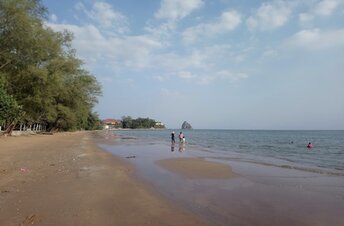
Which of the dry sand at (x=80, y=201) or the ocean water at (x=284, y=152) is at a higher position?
the ocean water at (x=284, y=152)

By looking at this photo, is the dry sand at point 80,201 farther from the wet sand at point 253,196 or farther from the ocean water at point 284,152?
the ocean water at point 284,152

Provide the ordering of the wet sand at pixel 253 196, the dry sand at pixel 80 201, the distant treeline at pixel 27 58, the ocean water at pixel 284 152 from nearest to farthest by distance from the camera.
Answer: the dry sand at pixel 80 201 → the wet sand at pixel 253 196 → the ocean water at pixel 284 152 → the distant treeline at pixel 27 58

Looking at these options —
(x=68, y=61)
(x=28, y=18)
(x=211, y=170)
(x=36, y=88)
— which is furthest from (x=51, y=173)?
(x=68, y=61)

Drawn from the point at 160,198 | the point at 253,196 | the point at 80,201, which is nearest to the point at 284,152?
the point at 253,196

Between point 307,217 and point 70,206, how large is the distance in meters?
5.63

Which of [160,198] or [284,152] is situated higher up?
[284,152]

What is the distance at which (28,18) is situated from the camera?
2869 centimetres

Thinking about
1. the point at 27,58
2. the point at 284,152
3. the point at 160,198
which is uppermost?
the point at 27,58

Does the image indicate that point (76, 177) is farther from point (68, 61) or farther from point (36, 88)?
point (68, 61)

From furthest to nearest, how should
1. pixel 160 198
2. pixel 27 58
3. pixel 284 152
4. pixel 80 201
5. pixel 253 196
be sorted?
pixel 284 152 → pixel 27 58 → pixel 253 196 → pixel 160 198 → pixel 80 201

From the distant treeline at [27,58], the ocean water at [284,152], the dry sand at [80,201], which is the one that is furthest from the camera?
the distant treeline at [27,58]

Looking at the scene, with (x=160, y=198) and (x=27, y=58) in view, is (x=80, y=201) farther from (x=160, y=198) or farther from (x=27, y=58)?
(x=27, y=58)

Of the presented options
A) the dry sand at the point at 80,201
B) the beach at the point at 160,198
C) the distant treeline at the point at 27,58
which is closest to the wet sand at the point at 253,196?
the beach at the point at 160,198

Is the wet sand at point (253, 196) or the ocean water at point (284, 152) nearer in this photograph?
the wet sand at point (253, 196)
